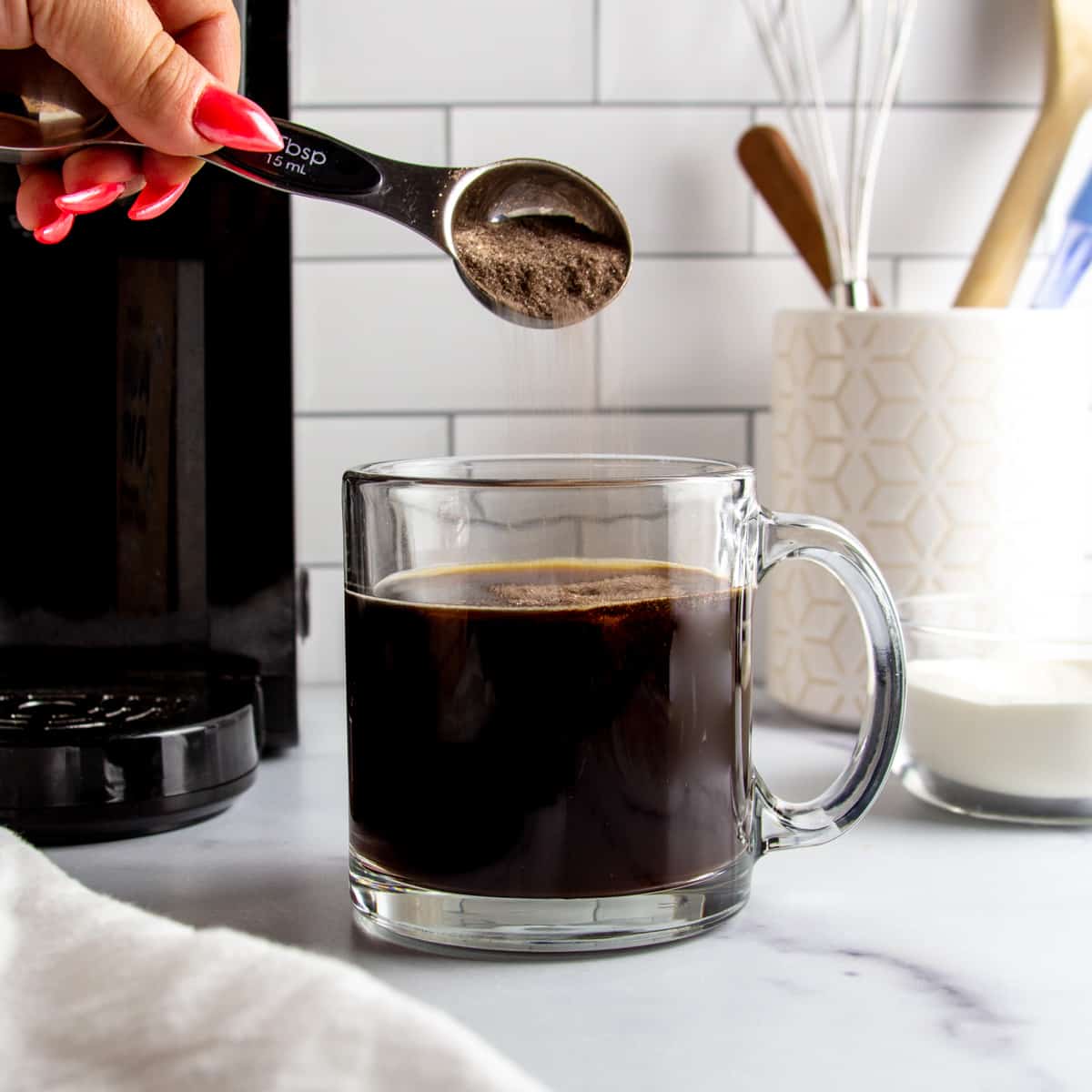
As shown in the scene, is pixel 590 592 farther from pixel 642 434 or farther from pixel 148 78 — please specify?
pixel 642 434

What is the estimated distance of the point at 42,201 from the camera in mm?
621

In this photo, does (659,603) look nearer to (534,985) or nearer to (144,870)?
(534,985)

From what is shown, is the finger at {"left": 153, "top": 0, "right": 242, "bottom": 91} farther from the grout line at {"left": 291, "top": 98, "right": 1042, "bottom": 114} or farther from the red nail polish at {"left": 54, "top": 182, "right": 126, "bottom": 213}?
the grout line at {"left": 291, "top": 98, "right": 1042, "bottom": 114}

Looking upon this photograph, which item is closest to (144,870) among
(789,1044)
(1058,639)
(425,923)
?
(425,923)

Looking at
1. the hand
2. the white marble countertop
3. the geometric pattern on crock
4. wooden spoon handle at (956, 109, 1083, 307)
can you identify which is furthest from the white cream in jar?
the hand

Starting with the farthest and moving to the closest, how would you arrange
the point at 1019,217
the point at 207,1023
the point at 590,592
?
the point at 1019,217, the point at 590,592, the point at 207,1023

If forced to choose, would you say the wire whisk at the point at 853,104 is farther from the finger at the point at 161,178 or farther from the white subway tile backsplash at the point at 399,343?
the finger at the point at 161,178

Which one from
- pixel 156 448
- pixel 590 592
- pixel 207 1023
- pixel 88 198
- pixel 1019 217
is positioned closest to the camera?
pixel 207 1023

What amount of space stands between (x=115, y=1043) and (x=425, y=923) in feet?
0.42

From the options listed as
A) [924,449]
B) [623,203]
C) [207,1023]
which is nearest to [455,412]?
[623,203]

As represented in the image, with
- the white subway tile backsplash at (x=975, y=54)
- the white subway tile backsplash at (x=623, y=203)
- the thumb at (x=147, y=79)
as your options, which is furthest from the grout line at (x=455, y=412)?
the thumb at (x=147, y=79)

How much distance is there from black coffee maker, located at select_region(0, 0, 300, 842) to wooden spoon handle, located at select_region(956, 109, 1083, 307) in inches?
14.6

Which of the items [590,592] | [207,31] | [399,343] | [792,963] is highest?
[207,31]

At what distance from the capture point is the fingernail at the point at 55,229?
60 cm
